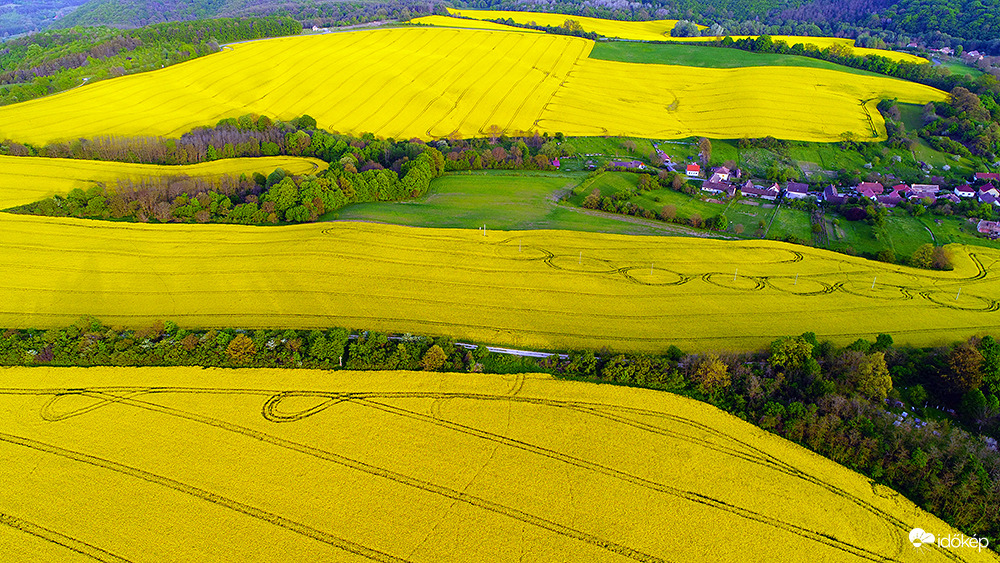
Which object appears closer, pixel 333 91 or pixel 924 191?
pixel 924 191

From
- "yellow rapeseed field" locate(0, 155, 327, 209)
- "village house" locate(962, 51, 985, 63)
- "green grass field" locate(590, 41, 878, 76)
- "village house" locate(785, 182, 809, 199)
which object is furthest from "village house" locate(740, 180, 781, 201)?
"village house" locate(962, 51, 985, 63)

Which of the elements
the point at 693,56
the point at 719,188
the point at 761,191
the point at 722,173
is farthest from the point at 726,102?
the point at 761,191

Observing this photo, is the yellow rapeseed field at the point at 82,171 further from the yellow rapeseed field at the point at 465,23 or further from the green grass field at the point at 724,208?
the yellow rapeseed field at the point at 465,23

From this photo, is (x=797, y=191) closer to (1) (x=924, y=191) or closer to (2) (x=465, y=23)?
(1) (x=924, y=191)

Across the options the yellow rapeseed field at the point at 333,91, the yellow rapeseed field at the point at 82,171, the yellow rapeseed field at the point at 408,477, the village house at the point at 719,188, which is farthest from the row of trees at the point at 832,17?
the yellow rapeseed field at the point at 408,477

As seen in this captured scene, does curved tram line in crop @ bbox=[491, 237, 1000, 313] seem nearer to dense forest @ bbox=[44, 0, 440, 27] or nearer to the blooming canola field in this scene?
the blooming canola field
